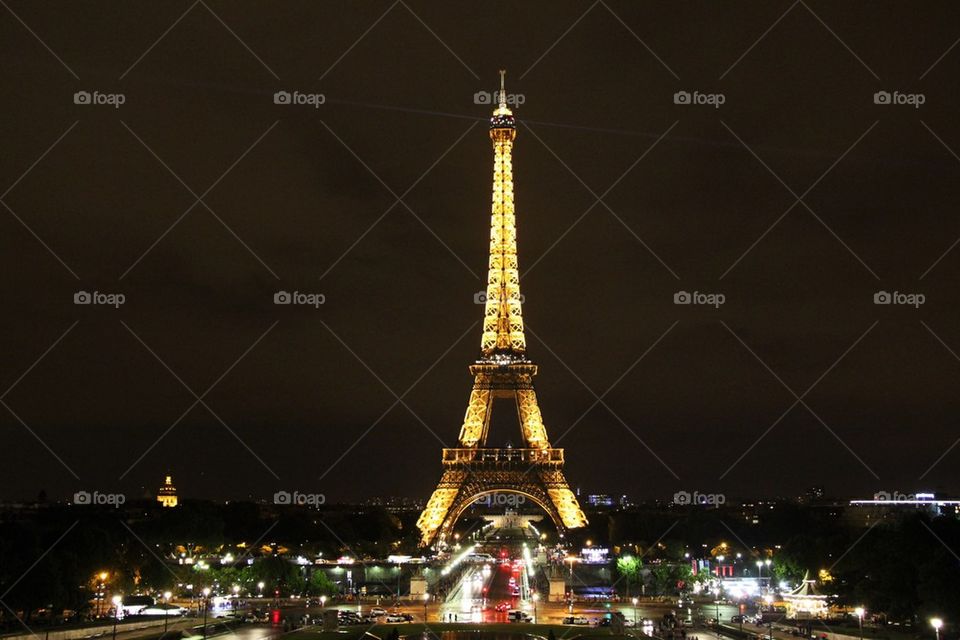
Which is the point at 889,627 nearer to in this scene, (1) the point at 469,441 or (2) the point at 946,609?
(2) the point at 946,609

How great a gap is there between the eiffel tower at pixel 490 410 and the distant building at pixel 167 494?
90182 millimetres

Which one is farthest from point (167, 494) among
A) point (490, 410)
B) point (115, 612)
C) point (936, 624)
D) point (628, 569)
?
point (936, 624)

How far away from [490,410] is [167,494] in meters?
98.1

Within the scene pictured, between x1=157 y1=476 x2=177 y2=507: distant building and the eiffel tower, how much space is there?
296ft

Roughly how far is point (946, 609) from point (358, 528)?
9517 centimetres

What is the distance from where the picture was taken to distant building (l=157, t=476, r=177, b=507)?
576 feet

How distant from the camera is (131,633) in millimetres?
49500

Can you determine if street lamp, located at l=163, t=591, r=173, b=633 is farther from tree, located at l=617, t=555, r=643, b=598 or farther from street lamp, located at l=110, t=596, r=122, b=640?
tree, located at l=617, t=555, r=643, b=598

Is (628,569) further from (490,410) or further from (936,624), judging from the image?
(936,624)

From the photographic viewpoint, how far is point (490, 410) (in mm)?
96188

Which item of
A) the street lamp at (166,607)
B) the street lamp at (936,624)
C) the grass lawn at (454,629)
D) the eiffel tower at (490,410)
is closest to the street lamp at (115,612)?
→ the street lamp at (166,607)

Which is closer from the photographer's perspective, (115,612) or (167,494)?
(115,612)

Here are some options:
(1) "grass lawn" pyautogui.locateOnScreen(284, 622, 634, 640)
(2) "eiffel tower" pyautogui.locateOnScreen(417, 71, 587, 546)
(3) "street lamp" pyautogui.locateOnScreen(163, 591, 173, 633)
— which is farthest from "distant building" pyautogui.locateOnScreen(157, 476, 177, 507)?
(1) "grass lawn" pyautogui.locateOnScreen(284, 622, 634, 640)

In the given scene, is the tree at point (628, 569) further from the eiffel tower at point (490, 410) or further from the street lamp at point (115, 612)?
the street lamp at point (115, 612)
